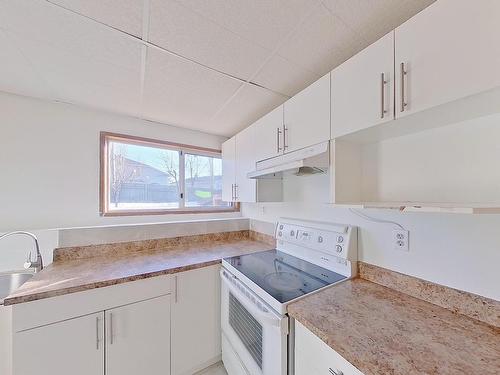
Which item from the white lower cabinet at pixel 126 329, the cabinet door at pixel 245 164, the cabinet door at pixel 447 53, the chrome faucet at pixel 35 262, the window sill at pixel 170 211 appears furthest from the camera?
the window sill at pixel 170 211

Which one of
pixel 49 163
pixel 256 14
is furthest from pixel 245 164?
pixel 49 163

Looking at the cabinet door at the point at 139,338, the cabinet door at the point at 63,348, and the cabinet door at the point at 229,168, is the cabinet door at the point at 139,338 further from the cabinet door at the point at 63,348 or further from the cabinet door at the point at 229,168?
the cabinet door at the point at 229,168

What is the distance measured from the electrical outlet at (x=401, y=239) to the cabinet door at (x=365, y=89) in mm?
611

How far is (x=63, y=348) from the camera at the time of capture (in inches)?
45.3

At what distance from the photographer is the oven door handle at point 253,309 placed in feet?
3.25

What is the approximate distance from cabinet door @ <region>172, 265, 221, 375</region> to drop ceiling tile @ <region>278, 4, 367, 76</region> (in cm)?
162

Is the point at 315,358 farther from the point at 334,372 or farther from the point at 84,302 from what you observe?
the point at 84,302

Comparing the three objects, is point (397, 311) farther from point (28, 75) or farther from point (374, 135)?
point (28, 75)

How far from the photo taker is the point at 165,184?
237 cm

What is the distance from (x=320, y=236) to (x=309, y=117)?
0.84 m

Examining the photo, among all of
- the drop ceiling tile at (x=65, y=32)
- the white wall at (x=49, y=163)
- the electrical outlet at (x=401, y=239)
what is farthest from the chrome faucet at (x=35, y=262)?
the electrical outlet at (x=401, y=239)

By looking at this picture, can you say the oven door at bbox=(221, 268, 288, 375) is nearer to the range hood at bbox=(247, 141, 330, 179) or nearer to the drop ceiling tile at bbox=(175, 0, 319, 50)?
the range hood at bbox=(247, 141, 330, 179)

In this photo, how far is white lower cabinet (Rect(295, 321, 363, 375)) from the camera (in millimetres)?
721

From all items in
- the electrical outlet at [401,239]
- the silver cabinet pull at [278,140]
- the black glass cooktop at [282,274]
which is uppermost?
the silver cabinet pull at [278,140]
